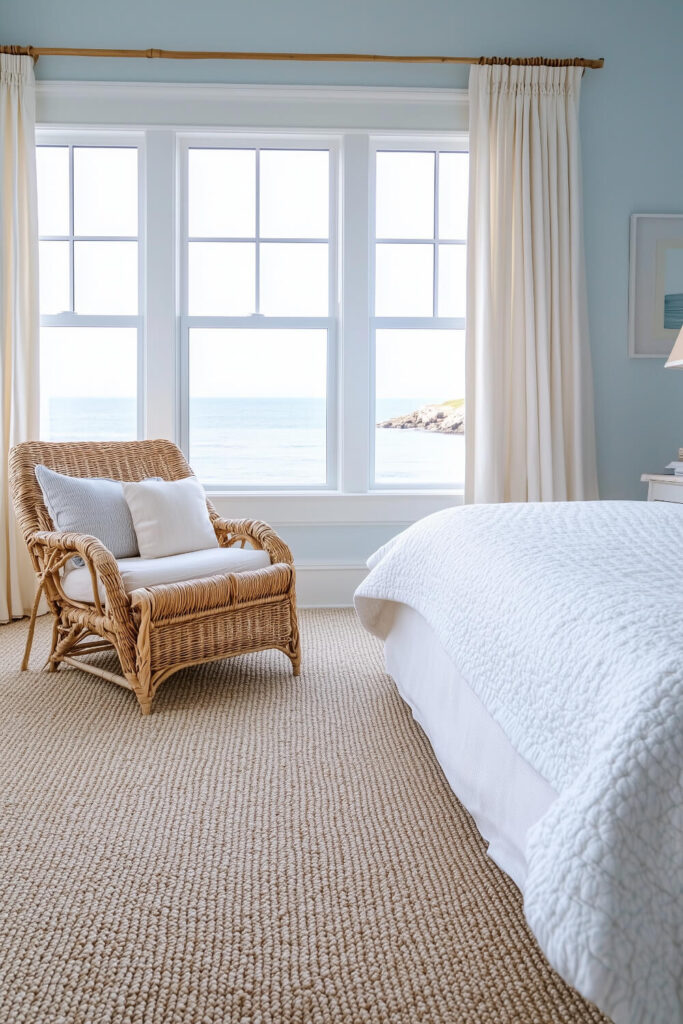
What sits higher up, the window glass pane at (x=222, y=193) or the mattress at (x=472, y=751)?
the window glass pane at (x=222, y=193)

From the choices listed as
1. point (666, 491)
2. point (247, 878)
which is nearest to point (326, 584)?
point (666, 491)

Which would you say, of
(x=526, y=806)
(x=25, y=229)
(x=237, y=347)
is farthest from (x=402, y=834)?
(x=25, y=229)

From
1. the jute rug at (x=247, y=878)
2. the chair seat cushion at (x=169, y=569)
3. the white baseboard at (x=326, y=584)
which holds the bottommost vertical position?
the jute rug at (x=247, y=878)

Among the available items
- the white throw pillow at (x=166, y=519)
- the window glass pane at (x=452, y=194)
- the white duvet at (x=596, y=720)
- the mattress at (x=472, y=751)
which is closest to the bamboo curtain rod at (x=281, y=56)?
the window glass pane at (x=452, y=194)

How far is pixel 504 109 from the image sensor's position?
3734 mm

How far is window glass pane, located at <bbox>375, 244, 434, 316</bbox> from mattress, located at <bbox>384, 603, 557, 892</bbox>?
2109mm

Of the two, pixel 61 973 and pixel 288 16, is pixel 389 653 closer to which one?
pixel 61 973

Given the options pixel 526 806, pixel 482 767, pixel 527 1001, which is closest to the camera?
pixel 527 1001

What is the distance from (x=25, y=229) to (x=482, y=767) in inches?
131

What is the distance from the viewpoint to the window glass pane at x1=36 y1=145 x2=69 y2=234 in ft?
12.7

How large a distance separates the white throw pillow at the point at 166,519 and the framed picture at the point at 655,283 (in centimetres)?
242

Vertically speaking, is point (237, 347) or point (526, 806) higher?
point (237, 347)

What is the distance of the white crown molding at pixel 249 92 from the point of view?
3.69 metres

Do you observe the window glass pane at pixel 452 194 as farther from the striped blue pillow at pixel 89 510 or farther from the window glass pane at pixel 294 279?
the striped blue pillow at pixel 89 510
